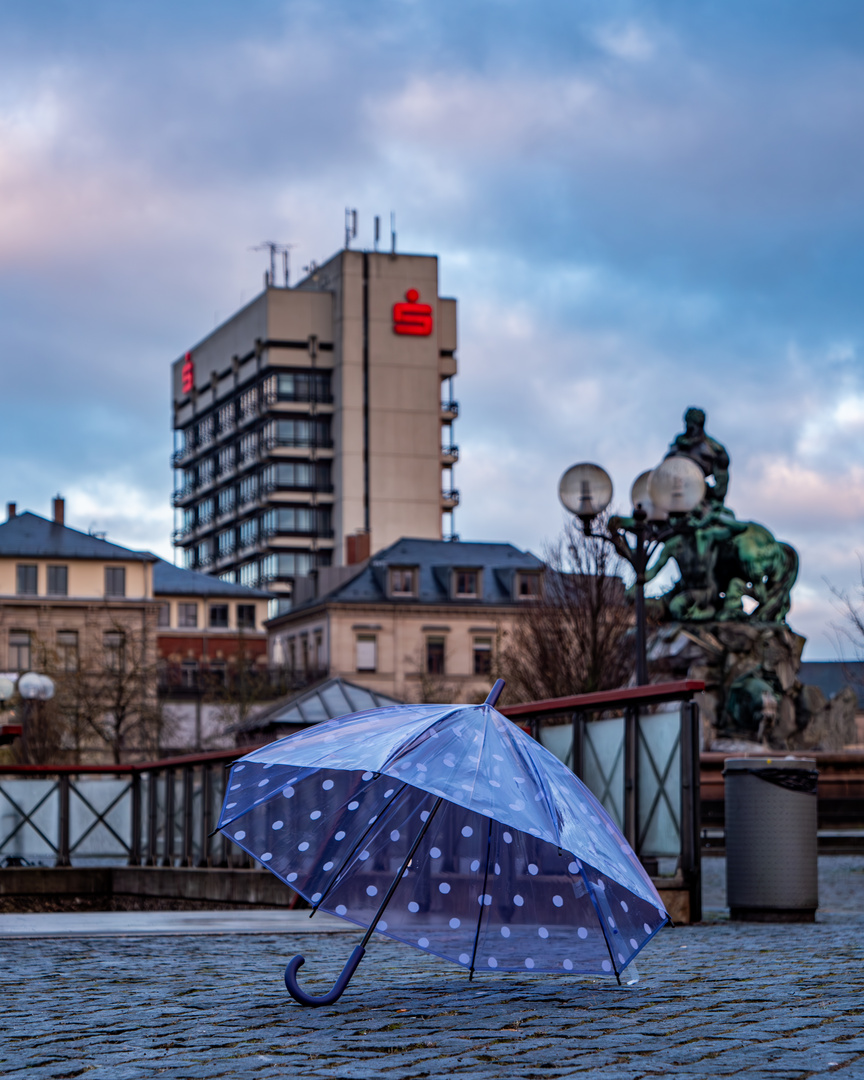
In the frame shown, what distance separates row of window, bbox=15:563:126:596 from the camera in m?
87.6

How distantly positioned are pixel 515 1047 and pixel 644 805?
760 centimetres

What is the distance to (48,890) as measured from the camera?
20359 mm

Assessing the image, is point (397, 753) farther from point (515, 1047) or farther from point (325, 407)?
point (325, 407)

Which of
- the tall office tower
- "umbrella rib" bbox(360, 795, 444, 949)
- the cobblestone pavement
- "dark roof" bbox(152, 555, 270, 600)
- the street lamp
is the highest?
the tall office tower

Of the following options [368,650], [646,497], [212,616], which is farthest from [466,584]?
[646,497]

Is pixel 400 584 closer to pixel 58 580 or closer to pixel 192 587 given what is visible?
pixel 58 580

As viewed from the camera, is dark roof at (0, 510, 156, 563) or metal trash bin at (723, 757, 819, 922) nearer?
metal trash bin at (723, 757, 819, 922)

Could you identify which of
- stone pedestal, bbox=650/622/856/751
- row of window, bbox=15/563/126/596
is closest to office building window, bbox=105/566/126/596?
row of window, bbox=15/563/126/596

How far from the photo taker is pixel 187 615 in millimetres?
106938

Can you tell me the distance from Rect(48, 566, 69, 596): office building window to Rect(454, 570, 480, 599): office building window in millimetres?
19189

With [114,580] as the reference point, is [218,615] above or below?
below

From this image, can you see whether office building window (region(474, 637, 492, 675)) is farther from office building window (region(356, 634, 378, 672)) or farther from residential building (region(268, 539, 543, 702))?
office building window (region(356, 634, 378, 672))

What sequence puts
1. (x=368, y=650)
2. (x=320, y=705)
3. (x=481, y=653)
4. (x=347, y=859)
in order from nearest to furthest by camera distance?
(x=347, y=859), (x=320, y=705), (x=368, y=650), (x=481, y=653)

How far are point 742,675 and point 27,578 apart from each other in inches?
2398
